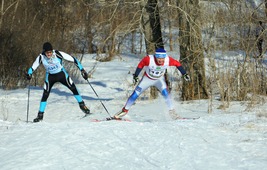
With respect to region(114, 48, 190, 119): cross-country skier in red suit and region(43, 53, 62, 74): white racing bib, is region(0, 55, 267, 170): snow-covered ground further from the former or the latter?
region(43, 53, 62, 74): white racing bib

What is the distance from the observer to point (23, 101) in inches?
579

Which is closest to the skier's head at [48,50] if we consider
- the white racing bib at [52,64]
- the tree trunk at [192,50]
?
the white racing bib at [52,64]

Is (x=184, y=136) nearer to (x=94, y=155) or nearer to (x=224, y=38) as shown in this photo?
(x=94, y=155)

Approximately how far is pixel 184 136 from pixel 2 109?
710 cm

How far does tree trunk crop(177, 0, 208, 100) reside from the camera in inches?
519

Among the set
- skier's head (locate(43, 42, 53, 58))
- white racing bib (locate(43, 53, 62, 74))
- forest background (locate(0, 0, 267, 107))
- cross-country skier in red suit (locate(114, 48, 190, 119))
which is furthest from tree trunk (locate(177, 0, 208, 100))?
skier's head (locate(43, 42, 53, 58))

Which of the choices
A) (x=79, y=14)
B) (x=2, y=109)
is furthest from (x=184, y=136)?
(x=79, y=14)

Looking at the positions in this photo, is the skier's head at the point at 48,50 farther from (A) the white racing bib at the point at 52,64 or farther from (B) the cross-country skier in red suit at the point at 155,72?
(B) the cross-country skier in red suit at the point at 155,72

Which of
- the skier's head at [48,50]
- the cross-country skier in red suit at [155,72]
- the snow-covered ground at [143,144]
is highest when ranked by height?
the skier's head at [48,50]

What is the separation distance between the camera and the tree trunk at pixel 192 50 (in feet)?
43.3

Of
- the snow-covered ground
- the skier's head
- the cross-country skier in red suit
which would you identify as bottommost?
the snow-covered ground

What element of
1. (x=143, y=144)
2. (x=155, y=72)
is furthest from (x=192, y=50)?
(x=143, y=144)

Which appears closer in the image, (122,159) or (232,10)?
(122,159)

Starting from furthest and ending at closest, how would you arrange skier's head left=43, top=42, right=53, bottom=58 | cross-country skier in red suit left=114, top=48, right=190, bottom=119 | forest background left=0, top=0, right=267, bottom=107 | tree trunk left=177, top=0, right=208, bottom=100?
tree trunk left=177, top=0, right=208, bottom=100 → forest background left=0, top=0, right=267, bottom=107 → skier's head left=43, top=42, right=53, bottom=58 → cross-country skier in red suit left=114, top=48, right=190, bottom=119
